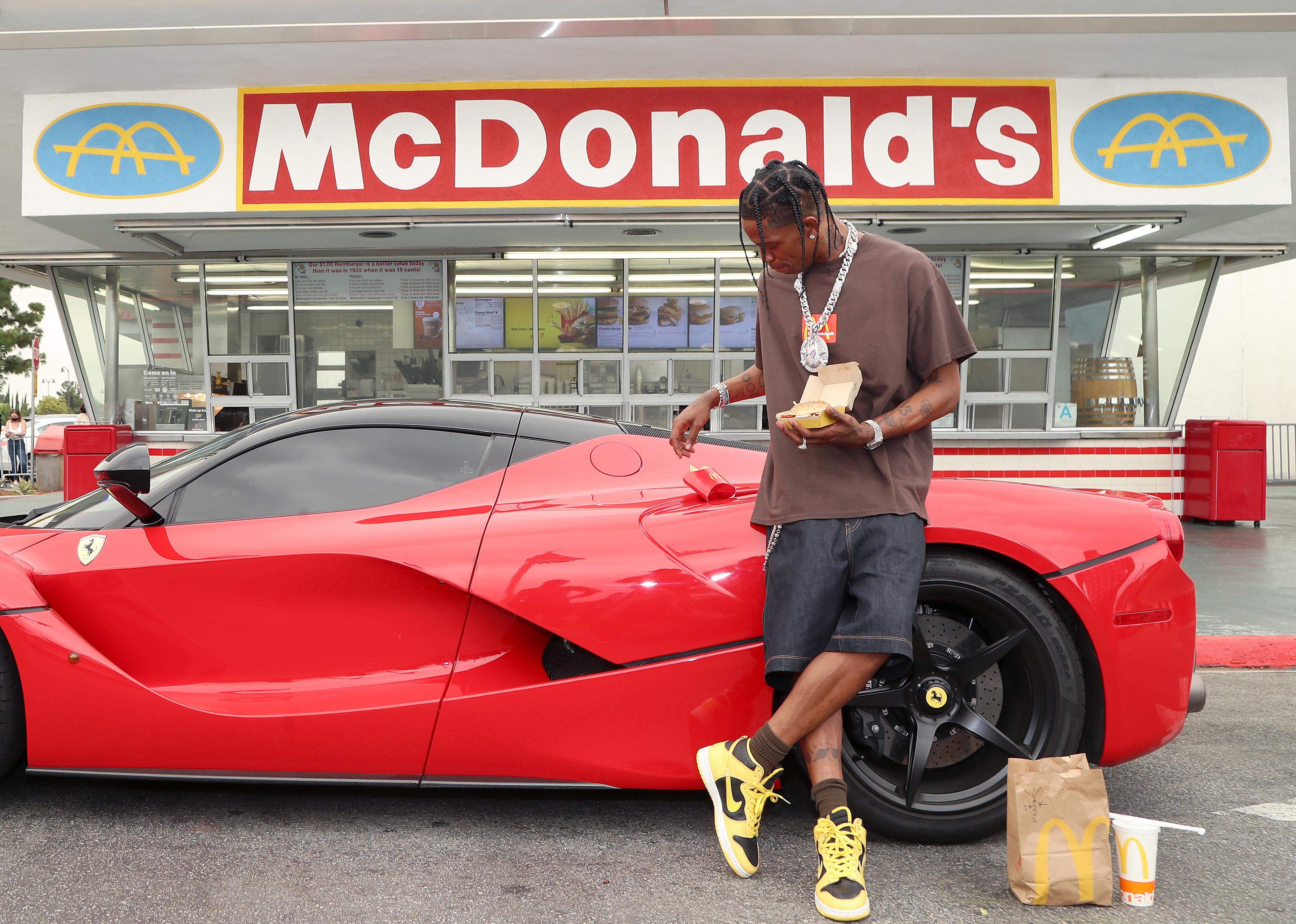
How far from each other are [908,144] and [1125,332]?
4.39 metres

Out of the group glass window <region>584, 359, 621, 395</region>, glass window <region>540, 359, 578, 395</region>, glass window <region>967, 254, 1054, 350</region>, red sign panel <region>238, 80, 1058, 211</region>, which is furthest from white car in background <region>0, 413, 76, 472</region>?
glass window <region>967, 254, 1054, 350</region>

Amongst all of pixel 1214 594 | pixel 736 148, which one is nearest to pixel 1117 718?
pixel 1214 594

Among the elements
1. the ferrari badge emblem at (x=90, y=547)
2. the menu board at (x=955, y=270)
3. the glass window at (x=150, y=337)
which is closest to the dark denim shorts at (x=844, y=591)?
the ferrari badge emblem at (x=90, y=547)

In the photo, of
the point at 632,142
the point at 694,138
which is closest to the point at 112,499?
the point at 632,142

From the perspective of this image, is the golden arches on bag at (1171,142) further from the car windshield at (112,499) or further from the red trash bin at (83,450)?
the red trash bin at (83,450)

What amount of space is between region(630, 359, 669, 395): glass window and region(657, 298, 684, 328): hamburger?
0.39 metres

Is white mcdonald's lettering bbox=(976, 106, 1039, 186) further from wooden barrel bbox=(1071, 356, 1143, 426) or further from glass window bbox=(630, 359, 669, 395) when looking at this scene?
glass window bbox=(630, 359, 669, 395)

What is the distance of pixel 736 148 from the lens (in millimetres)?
7578

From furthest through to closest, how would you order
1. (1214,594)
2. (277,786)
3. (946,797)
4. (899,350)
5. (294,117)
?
(294,117) < (1214,594) < (277,786) < (946,797) < (899,350)

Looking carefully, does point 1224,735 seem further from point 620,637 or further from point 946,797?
point 620,637

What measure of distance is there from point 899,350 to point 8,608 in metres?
2.35

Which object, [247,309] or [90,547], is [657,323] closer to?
[247,309]

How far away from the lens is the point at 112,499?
9.16ft

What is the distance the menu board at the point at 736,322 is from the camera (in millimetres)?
10148
